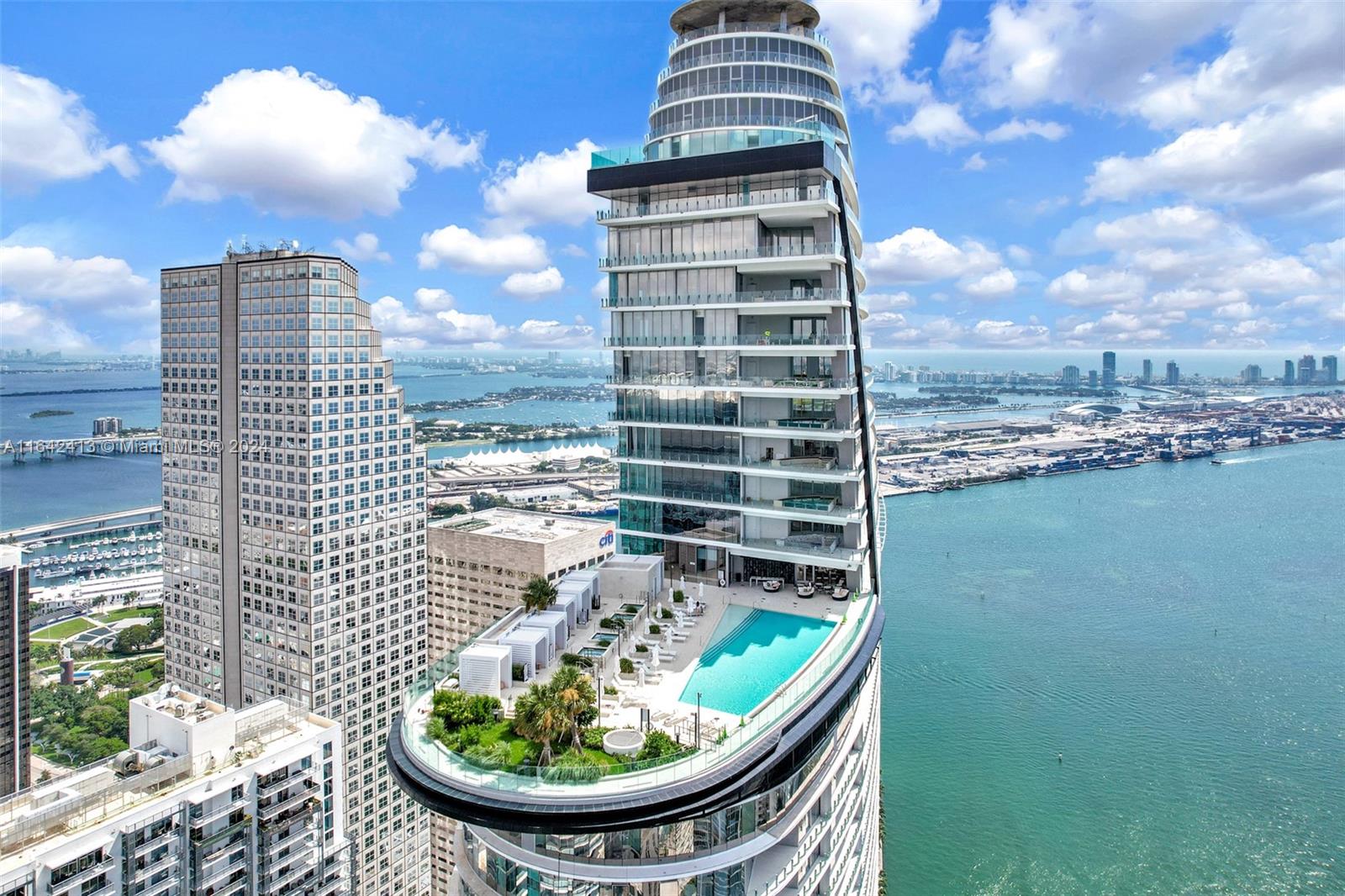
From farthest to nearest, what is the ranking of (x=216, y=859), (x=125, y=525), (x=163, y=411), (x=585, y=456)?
(x=585, y=456), (x=125, y=525), (x=163, y=411), (x=216, y=859)

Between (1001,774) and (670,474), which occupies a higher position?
(670,474)

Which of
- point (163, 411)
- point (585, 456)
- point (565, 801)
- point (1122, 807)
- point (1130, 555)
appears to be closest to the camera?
point (565, 801)

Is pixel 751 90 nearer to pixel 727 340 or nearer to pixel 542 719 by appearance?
pixel 727 340

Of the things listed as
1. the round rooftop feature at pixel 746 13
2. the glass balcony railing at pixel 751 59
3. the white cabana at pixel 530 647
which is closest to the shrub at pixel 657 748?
the white cabana at pixel 530 647

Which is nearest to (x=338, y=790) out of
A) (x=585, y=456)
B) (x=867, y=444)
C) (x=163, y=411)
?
(x=867, y=444)

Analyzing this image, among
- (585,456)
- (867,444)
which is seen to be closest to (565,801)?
(867,444)

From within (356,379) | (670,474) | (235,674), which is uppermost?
(356,379)

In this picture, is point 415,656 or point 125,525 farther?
point 125,525

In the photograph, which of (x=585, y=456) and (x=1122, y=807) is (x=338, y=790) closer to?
(x=1122, y=807)

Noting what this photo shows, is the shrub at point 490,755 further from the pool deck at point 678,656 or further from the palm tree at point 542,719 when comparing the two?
the pool deck at point 678,656
